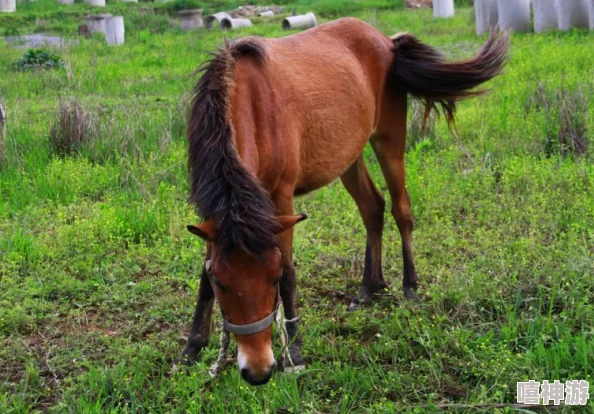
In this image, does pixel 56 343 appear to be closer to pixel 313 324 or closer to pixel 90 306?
pixel 90 306

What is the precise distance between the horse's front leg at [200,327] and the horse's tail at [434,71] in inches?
76.6

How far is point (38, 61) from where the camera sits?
12023 mm

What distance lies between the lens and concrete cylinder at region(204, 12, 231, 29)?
19078 millimetres

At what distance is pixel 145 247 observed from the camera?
5.34m

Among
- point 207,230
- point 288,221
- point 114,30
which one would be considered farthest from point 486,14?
point 207,230

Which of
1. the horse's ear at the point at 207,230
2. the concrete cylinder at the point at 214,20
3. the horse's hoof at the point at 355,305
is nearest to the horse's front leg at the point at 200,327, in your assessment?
the horse's ear at the point at 207,230

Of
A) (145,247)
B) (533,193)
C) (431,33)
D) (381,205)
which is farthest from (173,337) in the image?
(431,33)

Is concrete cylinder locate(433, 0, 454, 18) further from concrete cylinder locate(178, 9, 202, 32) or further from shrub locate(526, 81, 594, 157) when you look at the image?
shrub locate(526, 81, 594, 157)

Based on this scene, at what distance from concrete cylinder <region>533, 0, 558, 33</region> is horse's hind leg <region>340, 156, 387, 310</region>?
32.5 feet

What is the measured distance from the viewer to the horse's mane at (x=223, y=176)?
3084 millimetres

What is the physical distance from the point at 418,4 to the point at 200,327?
64.9 feet

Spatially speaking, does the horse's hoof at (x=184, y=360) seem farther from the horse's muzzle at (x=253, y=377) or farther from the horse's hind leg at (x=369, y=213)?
the horse's hind leg at (x=369, y=213)

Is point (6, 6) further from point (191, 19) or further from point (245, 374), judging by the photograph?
point (245, 374)

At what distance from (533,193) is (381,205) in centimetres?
146
